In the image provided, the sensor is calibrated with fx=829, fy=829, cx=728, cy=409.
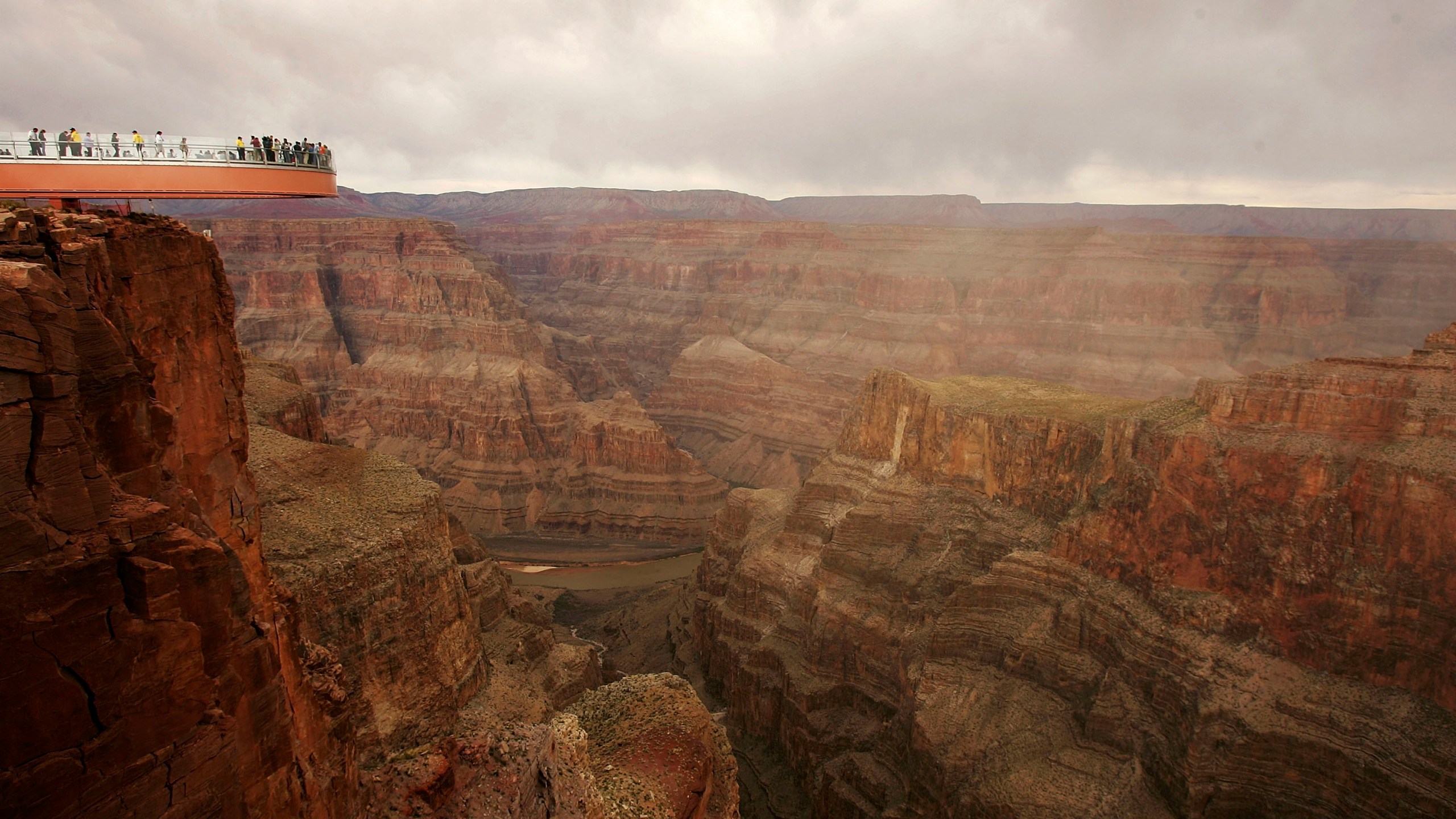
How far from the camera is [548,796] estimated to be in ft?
44.4

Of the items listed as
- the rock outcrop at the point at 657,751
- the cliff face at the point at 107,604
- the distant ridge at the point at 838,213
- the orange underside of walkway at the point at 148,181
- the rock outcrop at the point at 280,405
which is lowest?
Result: the rock outcrop at the point at 657,751

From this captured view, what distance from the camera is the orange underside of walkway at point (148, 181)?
1827 centimetres

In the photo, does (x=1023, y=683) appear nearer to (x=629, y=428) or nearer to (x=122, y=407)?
(x=122, y=407)

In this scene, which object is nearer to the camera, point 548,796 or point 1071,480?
point 548,796

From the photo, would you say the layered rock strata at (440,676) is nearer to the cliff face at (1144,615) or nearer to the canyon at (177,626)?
the canyon at (177,626)

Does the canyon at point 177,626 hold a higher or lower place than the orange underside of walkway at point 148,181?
lower

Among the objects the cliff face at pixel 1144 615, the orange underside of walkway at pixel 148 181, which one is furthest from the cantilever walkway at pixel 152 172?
the cliff face at pixel 1144 615

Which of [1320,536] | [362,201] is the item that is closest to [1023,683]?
[1320,536]

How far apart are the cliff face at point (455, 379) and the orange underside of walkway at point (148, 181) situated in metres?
46.3

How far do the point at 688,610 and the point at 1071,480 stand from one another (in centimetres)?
2327

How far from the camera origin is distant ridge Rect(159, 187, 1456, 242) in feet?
334

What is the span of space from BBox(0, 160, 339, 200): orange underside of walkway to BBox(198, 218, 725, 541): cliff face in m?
46.3

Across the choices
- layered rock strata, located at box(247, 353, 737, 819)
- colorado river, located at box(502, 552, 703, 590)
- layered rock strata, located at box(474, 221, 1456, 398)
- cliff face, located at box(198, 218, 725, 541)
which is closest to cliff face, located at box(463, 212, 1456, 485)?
layered rock strata, located at box(474, 221, 1456, 398)

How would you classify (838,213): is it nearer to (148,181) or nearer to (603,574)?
(603,574)
